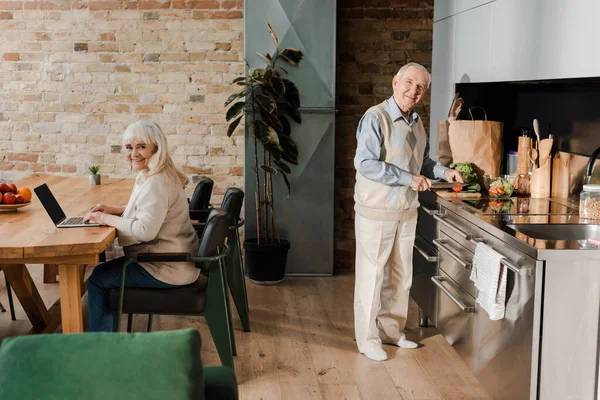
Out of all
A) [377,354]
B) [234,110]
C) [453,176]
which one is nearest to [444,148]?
[453,176]

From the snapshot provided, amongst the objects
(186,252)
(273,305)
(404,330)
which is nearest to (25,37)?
(273,305)

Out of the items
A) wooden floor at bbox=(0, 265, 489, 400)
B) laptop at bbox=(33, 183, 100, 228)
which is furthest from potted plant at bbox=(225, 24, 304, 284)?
laptop at bbox=(33, 183, 100, 228)

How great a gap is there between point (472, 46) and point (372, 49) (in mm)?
1915

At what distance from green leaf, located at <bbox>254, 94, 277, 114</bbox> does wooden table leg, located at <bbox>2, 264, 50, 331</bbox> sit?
6.96ft

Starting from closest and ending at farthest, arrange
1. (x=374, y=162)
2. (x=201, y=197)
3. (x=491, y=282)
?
(x=491, y=282)
(x=374, y=162)
(x=201, y=197)

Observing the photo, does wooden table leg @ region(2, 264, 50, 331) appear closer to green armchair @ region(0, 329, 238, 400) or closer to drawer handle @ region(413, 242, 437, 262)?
drawer handle @ region(413, 242, 437, 262)

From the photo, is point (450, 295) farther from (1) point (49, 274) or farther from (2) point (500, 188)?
(1) point (49, 274)

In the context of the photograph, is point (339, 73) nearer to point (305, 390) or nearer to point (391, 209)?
point (391, 209)

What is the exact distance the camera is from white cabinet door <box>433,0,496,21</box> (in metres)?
4.53

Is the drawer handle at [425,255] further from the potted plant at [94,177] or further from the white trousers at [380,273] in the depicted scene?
the potted plant at [94,177]

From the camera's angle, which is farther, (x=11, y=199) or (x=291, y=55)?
(x=291, y=55)

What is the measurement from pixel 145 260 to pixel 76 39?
3.35 m

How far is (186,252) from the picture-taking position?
3.67 meters

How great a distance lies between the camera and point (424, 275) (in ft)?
15.2
